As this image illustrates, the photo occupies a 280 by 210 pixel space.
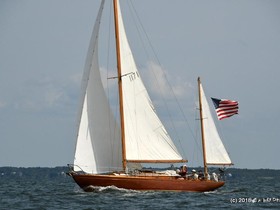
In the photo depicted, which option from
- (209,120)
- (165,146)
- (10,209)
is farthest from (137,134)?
(10,209)

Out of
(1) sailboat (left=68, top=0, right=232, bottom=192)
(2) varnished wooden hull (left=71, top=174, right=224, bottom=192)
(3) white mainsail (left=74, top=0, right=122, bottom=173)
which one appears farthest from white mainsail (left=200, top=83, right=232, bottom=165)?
(3) white mainsail (left=74, top=0, right=122, bottom=173)

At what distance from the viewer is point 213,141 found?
6022 centimetres

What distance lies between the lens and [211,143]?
60.2 meters

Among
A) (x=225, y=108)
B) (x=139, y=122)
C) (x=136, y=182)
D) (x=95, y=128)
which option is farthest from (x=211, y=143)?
(x=95, y=128)

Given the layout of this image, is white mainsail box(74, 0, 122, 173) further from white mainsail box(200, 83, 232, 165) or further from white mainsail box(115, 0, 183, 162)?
white mainsail box(200, 83, 232, 165)

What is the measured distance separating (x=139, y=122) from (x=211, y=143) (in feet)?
23.3

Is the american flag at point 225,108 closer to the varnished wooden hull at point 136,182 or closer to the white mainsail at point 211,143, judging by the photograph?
the white mainsail at point 211,143

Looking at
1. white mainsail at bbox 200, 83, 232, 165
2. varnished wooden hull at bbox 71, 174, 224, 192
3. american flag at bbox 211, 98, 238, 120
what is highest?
american flag at bbox 211, 98, 238, 120

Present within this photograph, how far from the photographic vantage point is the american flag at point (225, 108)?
195 feet

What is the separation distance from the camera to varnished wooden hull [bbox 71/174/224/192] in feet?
173

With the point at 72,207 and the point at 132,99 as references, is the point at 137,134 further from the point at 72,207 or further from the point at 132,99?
the point at 72,207

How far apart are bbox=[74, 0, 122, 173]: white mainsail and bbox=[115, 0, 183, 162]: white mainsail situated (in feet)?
3.40

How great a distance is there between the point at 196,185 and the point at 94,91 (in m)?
9.50

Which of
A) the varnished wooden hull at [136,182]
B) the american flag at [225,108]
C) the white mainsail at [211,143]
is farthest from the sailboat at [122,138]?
the american flag at [225,108]
